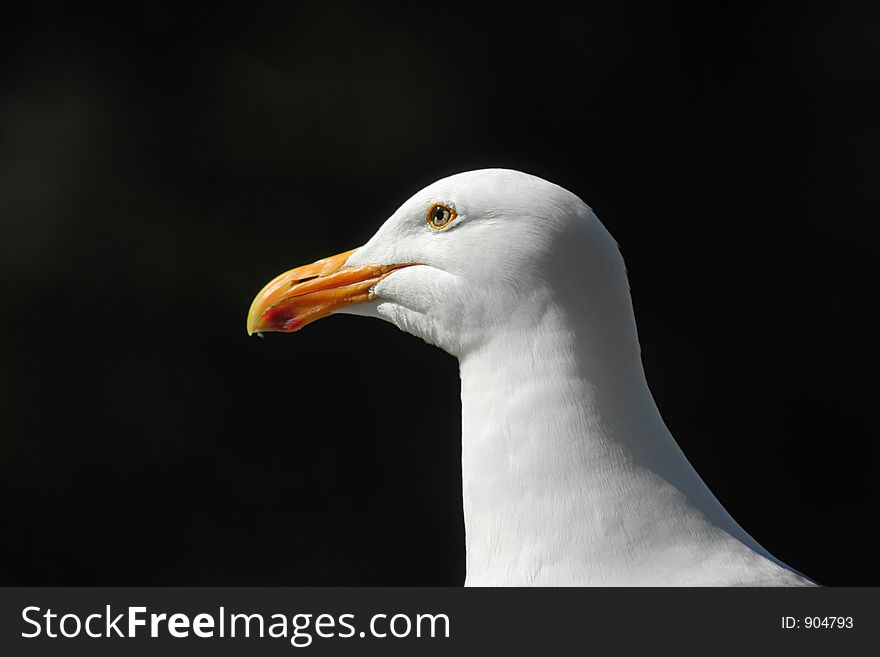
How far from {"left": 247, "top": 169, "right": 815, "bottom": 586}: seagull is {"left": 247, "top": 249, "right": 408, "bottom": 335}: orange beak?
94mm

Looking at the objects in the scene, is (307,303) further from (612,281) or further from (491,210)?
(612,281)

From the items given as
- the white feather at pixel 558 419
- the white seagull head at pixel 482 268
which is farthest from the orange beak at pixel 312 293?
the white feather at pixel 558 419

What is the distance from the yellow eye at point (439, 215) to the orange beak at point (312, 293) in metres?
0.08

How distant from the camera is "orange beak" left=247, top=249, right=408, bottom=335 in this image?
1556 millimetres

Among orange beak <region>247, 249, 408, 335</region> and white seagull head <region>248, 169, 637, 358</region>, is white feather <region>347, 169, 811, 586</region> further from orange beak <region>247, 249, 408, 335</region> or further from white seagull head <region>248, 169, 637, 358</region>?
orange beak <region>247, 249, 408, 335</region>

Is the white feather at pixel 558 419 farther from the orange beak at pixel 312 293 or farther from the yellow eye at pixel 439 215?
the orange beak at pixel 312 293

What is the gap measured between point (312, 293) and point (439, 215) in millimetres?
201

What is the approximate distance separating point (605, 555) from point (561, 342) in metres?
0.23

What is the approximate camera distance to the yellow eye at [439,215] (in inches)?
58.3

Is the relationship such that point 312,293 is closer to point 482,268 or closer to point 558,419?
point 482,268

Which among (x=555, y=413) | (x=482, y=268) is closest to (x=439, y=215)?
(x=482, y=268)

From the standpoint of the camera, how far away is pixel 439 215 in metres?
1.49

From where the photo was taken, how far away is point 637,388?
4.57ft

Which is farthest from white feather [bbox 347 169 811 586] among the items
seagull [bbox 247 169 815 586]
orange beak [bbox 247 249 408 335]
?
orange beak [bbox 247 249 408 335]
